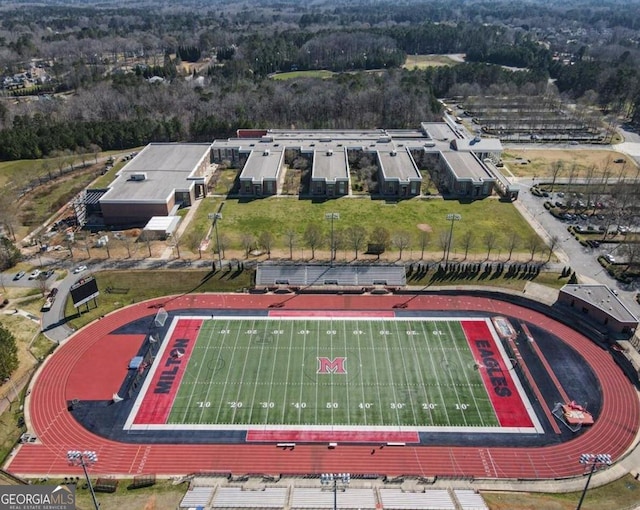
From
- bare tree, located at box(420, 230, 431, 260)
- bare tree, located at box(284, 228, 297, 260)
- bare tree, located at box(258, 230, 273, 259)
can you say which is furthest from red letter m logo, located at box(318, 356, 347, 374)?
bare tree, located at box(420, 230, 431, 260)

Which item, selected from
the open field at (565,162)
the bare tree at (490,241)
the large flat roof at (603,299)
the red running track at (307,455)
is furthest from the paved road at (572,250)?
the red running track at (307,455)

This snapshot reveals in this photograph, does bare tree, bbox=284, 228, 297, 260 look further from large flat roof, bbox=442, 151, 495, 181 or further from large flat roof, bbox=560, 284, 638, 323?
large flat roof, bbox=560, 284, 638, 323

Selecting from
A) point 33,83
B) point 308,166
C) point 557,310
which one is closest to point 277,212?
point 308,166

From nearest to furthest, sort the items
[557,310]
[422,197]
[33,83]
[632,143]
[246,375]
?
[246,375] → [557,310] → [422,197] → [632,143] → [33,83]

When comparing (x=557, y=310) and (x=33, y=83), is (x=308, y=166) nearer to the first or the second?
(x=557, y=310)

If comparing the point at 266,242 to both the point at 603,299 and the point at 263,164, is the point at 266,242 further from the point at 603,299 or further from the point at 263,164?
the point at 603,299

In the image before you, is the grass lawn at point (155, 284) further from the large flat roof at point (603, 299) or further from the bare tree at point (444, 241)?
the large flat roof at point (603, 299)

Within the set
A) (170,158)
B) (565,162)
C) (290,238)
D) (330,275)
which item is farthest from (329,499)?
(565,162)
